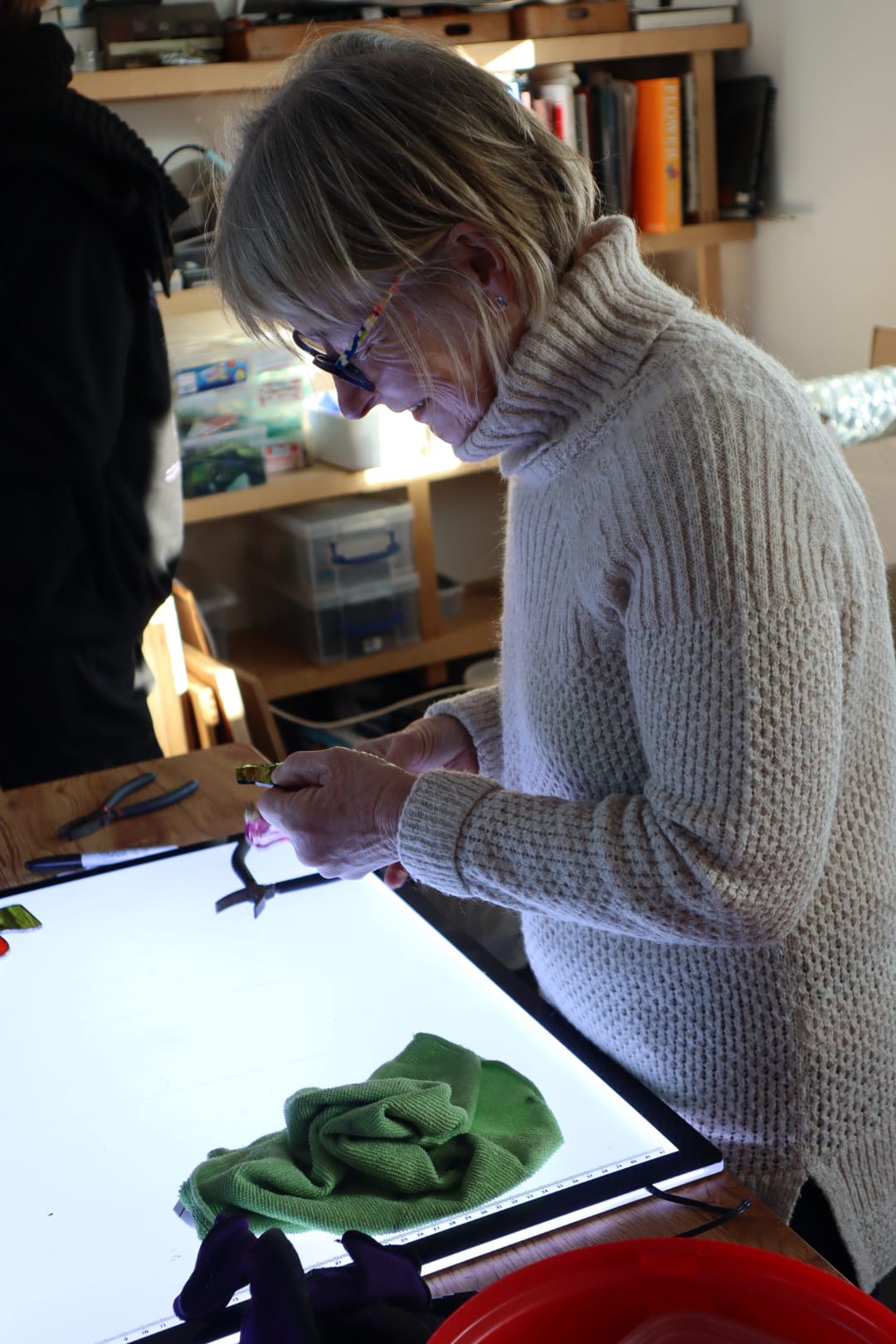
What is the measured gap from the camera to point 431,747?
120cm

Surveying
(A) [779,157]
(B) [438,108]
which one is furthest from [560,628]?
(A) [779,157]

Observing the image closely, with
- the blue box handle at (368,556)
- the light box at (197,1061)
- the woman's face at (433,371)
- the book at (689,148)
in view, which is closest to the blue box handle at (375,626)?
the blue box handle at (368,556)

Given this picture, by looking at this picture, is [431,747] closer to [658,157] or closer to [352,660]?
[352,660]

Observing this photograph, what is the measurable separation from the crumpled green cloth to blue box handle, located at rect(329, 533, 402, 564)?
2.03m

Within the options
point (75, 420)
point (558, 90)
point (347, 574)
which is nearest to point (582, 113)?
point (558, 90)

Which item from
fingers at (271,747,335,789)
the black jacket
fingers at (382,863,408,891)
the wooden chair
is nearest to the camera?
fingers at (271,747,335,789)

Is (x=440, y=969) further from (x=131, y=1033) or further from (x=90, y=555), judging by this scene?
(x=90, y=555)

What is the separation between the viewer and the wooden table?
28.8 inches

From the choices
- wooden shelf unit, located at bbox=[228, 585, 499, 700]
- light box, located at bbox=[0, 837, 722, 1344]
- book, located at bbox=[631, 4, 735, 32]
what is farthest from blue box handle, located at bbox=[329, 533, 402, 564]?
light box, located at bbox=[0, 837, 722, 1344]

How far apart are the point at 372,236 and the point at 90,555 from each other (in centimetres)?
105

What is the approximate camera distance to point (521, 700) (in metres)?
0.99

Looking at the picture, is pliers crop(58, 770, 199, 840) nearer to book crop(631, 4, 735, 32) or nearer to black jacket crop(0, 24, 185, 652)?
black jacket crop(0, 24, 185, 652)

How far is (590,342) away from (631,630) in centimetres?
20

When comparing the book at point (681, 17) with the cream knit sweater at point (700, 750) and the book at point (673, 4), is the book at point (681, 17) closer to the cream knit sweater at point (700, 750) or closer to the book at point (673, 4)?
the book at point (673, 4)
